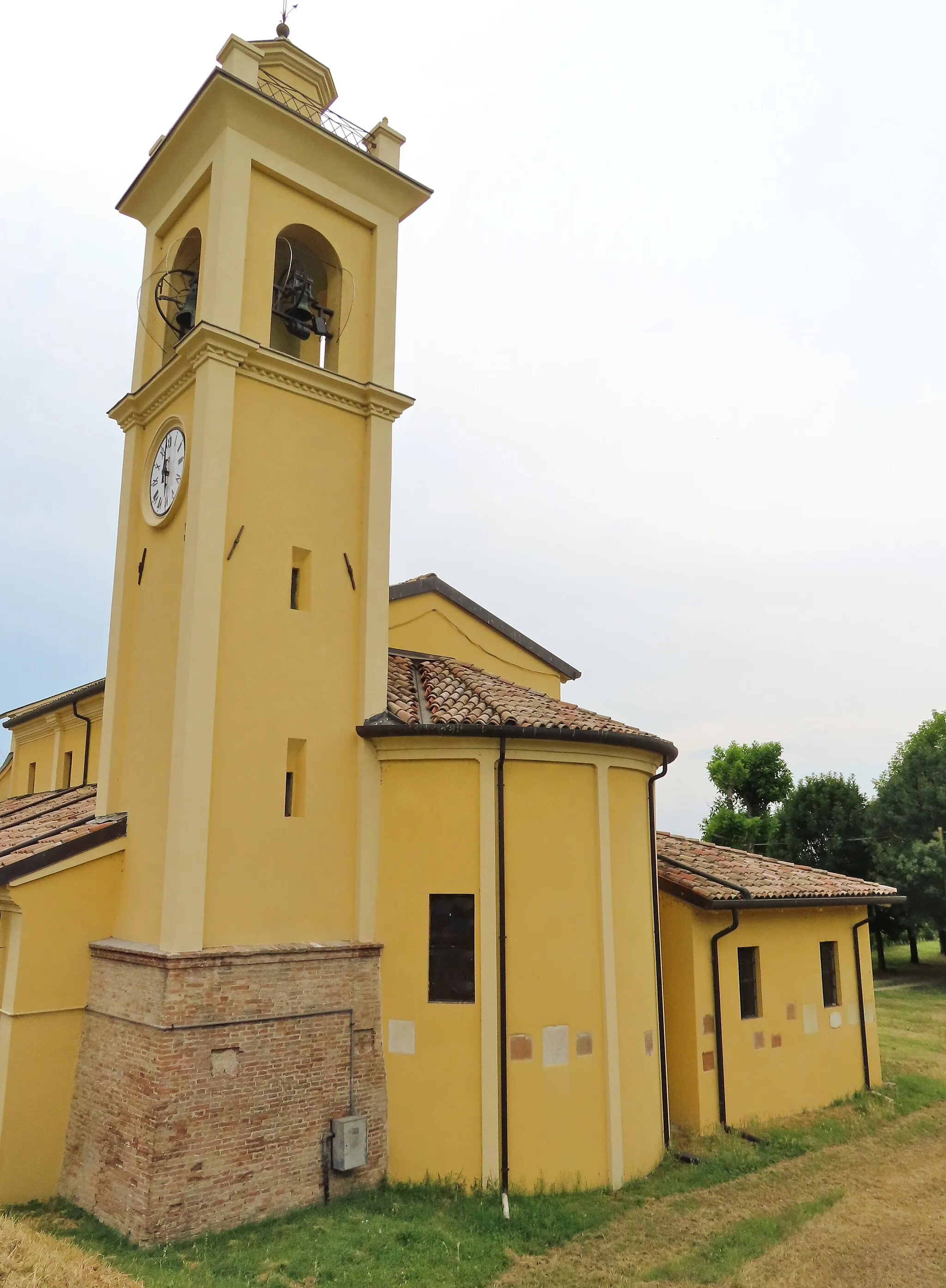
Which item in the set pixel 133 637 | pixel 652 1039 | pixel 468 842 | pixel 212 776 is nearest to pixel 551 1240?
pixel 652 1039

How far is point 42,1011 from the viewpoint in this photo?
10.2m

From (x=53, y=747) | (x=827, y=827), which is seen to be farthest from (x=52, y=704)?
(x=827, y=827)

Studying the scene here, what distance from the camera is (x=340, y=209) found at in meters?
12.9

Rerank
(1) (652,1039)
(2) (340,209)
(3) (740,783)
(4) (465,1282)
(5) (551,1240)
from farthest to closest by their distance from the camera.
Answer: (3) (740,783) → (2) (340,209) → (1) (652,1039) → (5) (551,1240) → (4) (465,1282)

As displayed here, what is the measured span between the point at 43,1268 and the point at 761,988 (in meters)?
11.0

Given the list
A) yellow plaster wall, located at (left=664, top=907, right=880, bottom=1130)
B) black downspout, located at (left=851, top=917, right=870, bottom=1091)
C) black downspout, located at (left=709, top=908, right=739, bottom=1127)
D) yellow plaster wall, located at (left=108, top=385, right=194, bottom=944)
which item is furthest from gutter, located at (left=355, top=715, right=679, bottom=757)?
black downspout, located at (left=851, top=917, right=870, bottom=1091)

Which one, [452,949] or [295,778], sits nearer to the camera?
[452,949]

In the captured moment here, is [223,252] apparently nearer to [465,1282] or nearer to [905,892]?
[465,1282]

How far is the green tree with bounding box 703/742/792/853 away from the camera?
37750 mm

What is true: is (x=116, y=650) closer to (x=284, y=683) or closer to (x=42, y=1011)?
(x=284, y=683)

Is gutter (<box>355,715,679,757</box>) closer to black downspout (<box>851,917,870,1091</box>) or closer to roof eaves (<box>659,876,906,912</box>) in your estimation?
roof eaves (<box>659,876,906,912</box>)

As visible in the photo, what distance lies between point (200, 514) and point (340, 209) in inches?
210

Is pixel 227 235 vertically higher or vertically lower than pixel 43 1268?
higher

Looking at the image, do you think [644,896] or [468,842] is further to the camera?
[644,896]
